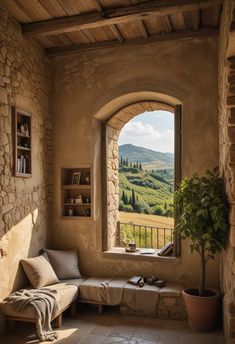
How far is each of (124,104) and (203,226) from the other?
2.18m

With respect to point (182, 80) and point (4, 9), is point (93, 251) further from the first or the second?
point (4, 9)

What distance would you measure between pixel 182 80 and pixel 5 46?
7.03 feet

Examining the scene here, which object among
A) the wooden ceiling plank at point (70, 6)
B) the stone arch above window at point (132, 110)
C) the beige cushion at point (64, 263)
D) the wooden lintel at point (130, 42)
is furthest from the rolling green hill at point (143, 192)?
the wooden ceiling plank at point (70, 6)

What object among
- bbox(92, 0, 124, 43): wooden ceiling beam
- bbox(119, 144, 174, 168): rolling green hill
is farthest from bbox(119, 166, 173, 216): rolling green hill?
bbox(92, 0, 124, 43): wooden ceiling beam

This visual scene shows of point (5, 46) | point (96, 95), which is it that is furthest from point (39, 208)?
point (5, 46)

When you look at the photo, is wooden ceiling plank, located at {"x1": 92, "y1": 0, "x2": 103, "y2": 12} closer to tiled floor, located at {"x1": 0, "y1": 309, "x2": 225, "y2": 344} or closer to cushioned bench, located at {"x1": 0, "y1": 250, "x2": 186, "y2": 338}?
cushioned bench, located at {"x1": 0, "y1": 250, "x2": 186, "y2": 338}

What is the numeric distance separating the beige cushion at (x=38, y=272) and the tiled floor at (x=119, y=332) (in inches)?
18.3

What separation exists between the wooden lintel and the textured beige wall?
3.0 inches

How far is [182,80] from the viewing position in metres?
4.03

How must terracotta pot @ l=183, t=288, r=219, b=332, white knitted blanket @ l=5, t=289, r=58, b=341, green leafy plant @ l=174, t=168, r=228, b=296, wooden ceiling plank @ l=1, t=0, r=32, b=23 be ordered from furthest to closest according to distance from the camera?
wooden ceiling plank @ l=1, t=0, r=32, b=23
terracotta pot @ l=183, t=288, r=219, b=332
white knitted blanket @ l=5, t=289, r=58, b=341
green leafy plant @ l=174, t=168, r=228, b=296

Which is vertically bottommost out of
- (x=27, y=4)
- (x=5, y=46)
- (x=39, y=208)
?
(x=39, y=208)

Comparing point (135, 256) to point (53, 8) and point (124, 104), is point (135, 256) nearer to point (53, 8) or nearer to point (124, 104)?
point (124, 104)

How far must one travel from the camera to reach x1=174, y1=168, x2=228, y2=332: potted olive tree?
10.2 ft

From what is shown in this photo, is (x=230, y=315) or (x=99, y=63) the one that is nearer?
(x=230, y=315)
